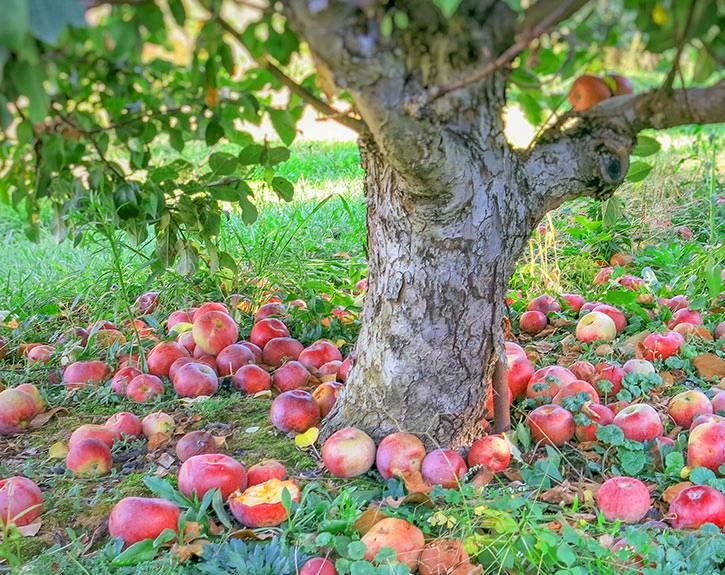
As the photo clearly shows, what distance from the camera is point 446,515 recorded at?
172cm

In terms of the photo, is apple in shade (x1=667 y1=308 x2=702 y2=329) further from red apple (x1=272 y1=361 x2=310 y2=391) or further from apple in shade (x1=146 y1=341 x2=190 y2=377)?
apple in shade (x1=146 y1=341 x2=190 y2=377)

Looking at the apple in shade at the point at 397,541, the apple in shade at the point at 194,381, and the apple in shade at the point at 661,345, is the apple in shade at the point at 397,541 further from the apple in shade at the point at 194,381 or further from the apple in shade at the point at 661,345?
the apple in shade at the point at 661,345

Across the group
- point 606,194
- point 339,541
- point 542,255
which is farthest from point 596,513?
point 542,255

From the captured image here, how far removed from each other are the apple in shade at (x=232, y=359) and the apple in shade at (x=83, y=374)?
1.37ft

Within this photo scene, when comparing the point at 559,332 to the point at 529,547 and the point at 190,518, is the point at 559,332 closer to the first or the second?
the point at 529,547

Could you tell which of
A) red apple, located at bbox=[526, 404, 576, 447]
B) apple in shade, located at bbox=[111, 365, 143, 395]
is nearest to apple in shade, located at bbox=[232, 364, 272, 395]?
apple in shade, located at bbox=[111, 365, 143, 395]

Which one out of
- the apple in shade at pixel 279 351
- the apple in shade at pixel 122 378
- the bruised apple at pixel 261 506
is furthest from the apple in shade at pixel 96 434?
the apple in shade at pixel 279 351

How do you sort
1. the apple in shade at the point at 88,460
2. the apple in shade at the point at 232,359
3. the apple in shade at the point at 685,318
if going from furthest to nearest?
the apple in shade at the point at 685,318 < the apple in shade at the point at 232,359 < the apple in shade at the point at 88,460

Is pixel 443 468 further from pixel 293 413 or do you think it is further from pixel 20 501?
pixel 20 501

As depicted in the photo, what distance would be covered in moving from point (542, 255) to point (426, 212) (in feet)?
5.87

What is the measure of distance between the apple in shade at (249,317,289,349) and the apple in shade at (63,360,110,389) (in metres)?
0.54

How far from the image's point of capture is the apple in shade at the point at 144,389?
2442mm

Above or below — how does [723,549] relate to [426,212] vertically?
below

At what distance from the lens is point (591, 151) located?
1756mm
